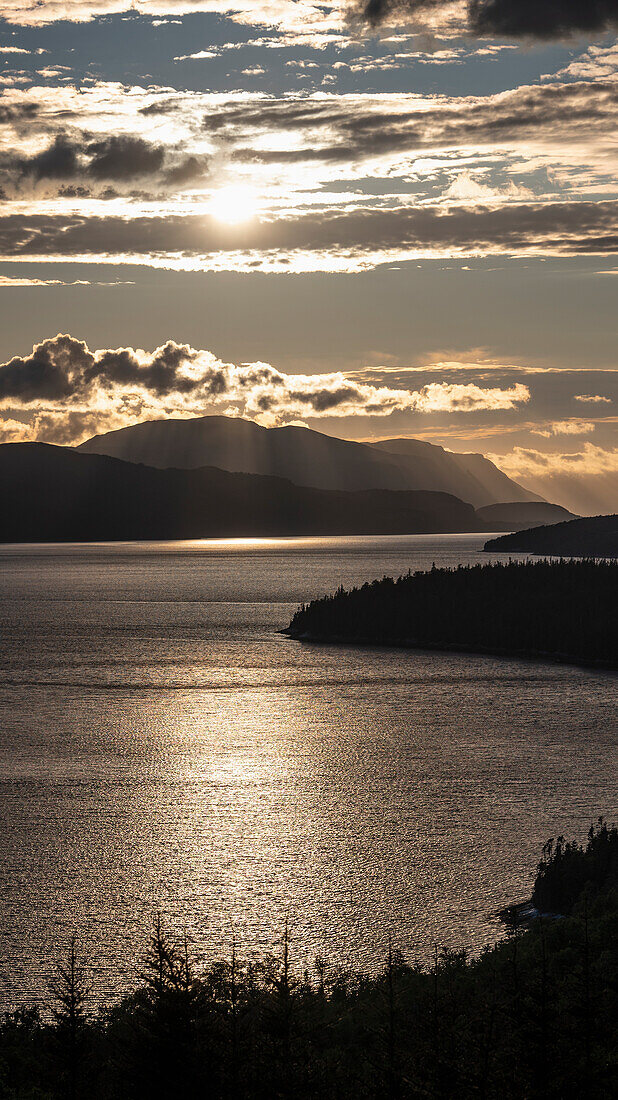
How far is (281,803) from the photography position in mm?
66188

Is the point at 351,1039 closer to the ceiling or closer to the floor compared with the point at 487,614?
closer to the floor

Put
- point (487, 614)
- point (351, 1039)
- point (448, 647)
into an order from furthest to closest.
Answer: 1. point (487, 614)
2. point (448, 647)
3. point (351, 1039)

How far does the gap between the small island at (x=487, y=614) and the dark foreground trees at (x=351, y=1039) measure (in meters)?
123

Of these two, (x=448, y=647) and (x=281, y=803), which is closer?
(x=281, y=803)

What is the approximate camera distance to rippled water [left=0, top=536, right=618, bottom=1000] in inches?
1767

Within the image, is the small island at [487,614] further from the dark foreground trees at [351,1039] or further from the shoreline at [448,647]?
Answer: the dark foreground trees at [351,1039]

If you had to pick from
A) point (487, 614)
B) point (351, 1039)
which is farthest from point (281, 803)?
point (487, 614)

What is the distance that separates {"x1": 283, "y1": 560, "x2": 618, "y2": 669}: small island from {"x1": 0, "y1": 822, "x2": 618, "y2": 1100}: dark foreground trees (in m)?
123

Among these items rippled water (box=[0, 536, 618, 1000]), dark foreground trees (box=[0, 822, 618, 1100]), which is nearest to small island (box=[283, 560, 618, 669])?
rippled water (box=[0, 536, 618, 1000])

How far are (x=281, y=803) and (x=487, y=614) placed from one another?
110 m

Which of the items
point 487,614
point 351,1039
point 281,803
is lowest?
point 281,803

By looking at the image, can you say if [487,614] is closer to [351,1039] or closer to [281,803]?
[281,803]

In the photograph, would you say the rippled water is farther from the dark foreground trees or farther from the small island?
the small island

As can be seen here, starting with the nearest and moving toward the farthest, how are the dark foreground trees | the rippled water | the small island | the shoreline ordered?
the dark foreground trees
the rippled water
the shoreline
the small island
